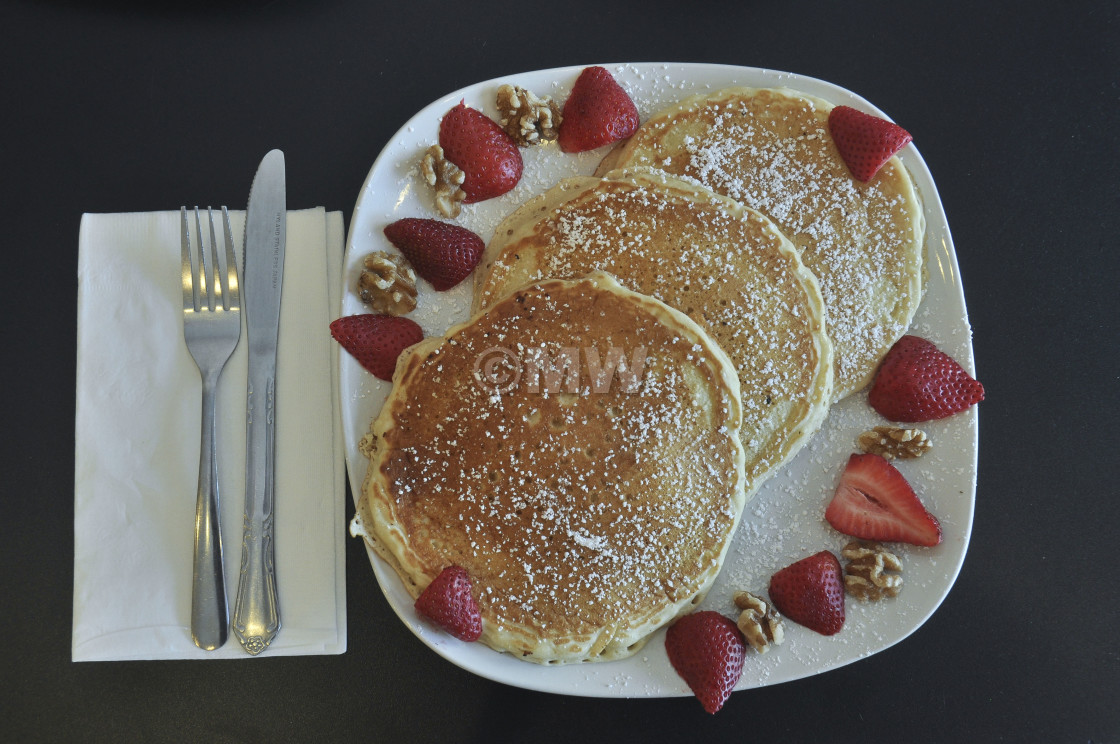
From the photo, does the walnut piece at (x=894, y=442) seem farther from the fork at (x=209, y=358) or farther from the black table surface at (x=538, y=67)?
the fork at (x=209, y=358)

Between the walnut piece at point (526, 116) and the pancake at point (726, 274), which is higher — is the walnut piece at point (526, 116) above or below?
above

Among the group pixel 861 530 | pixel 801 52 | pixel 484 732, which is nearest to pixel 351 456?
pixel 484 732

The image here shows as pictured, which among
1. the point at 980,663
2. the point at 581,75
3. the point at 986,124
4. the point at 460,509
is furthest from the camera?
the point at 986,124

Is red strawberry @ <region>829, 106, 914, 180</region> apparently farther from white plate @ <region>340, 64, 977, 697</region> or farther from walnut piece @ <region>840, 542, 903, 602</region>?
walnut piece @ <region>840, 542, 903, 602</region>

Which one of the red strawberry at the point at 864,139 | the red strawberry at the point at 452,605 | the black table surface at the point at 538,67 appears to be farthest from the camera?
the black table surface at the point at 538,67

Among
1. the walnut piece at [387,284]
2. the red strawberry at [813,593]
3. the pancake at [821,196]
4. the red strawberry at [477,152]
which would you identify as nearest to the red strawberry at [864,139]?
the pancake at [821,196]

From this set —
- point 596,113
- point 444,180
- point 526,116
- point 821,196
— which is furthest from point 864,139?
point 444,180

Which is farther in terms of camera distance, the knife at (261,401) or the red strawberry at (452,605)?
the knife at (261,401)

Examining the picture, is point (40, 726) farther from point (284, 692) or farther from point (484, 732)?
point (484, 732)
